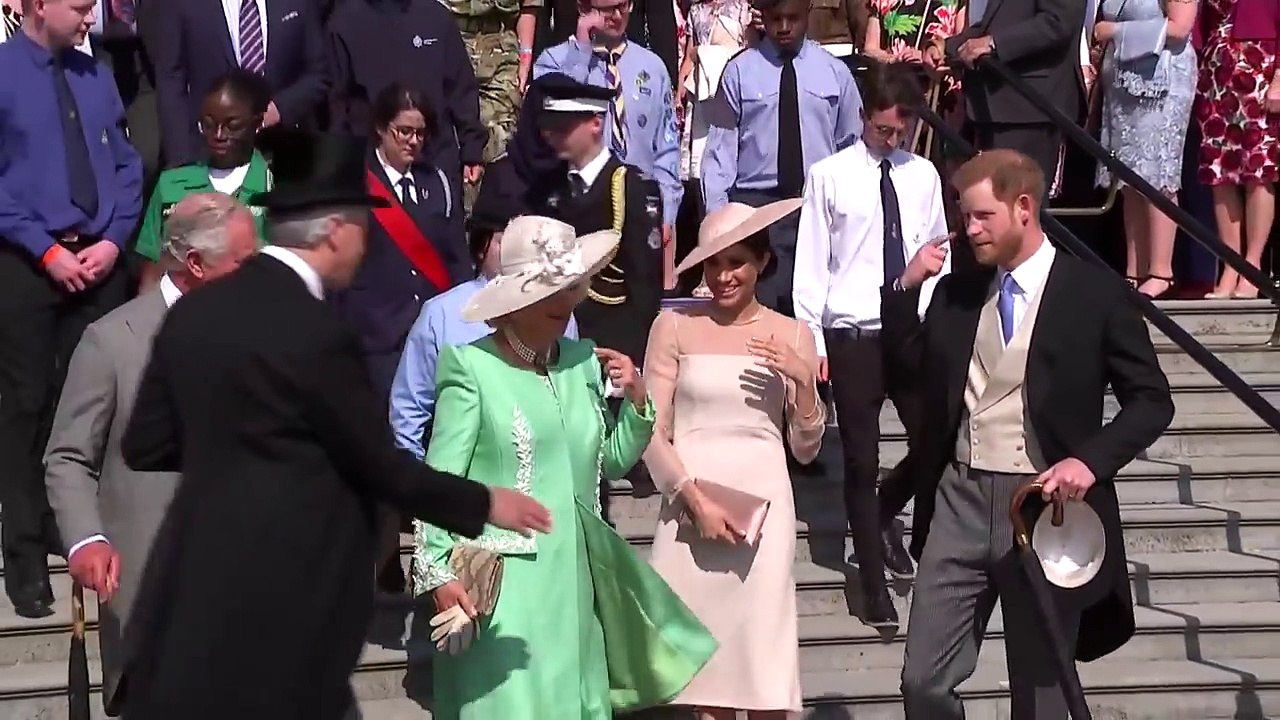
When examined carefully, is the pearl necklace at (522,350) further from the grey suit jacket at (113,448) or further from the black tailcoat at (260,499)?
the black tailcoat at (260,499)

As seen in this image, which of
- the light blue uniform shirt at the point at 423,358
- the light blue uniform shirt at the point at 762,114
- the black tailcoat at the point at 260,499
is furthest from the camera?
the light blue uniform shirt at the point at 762,114

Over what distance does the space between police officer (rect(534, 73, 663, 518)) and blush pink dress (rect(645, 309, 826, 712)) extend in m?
0.80

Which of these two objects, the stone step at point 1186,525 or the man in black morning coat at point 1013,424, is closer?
the man in black morning coat at point 1013,424

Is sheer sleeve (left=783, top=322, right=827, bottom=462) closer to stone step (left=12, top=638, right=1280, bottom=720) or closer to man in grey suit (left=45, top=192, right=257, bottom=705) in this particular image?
stone step (left=12, top=638, right=1280, bottom=720)

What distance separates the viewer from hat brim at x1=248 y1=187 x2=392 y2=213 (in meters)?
4.21

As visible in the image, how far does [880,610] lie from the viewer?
283 inches

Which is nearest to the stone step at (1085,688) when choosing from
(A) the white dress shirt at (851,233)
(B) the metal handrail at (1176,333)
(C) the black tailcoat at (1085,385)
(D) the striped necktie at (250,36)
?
(B) the metal handrail at (1176,333)

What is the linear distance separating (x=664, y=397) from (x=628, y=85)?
2.41 m

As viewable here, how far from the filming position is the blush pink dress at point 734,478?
6098 mm

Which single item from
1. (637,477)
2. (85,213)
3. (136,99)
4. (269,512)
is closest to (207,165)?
(85,213)

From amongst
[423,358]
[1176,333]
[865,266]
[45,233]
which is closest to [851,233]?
[865,266]

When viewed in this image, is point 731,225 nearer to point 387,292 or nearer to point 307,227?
point 387,292

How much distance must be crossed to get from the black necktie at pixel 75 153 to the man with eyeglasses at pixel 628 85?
202 cm

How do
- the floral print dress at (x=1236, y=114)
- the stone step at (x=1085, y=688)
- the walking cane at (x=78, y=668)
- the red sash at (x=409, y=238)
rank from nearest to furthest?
the walking cane at (x=78, y=668)
the stone step at (x=1085, y=688)
the red sash at (x=409, y=238)
the floral print dress at (x=1236, y=114)
